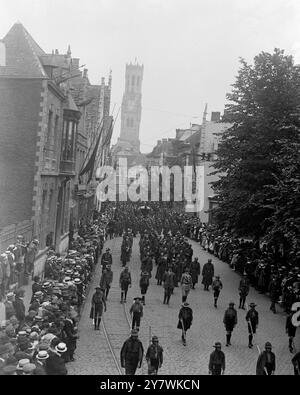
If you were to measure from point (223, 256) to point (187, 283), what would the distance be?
13.0m

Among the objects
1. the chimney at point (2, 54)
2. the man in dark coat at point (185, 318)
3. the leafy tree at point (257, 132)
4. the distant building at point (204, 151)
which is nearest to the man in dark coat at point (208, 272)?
the leafy tree at point (257, 132)

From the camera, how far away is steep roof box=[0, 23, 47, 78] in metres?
26.2

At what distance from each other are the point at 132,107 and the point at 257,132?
157 m

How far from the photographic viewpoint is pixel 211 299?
2280 centimetres

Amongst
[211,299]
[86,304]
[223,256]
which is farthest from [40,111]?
[223,256]

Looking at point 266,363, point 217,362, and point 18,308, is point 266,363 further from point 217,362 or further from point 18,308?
point 18,308

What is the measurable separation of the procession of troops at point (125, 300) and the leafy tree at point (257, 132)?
193cm

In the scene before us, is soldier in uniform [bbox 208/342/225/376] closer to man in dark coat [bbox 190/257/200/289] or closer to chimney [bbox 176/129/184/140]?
man in dark coat [bbox 190/257/200/289]

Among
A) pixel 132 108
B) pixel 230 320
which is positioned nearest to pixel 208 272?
pixel 230 320

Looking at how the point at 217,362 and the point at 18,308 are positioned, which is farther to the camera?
the point at 18,308

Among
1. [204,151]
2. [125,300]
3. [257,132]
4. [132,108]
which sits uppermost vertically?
[132,108]

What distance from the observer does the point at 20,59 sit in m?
26.6
